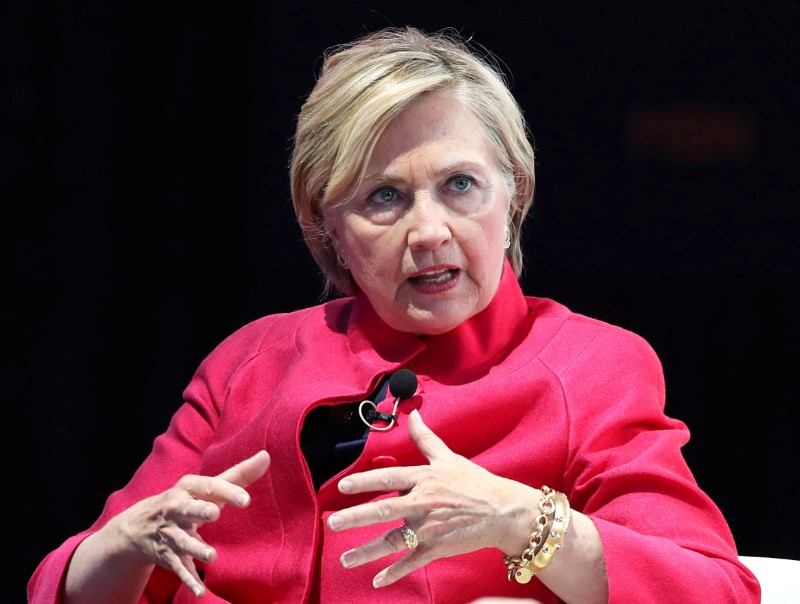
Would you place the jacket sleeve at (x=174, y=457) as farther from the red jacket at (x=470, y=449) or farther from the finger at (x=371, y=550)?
the finger at (x=371, y=550)

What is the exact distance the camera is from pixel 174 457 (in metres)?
2.41

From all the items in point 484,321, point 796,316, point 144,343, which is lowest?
point 144,343

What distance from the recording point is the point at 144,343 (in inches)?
139

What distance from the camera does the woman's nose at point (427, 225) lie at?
7.22 ft

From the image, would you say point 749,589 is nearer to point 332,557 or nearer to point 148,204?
point 332,557

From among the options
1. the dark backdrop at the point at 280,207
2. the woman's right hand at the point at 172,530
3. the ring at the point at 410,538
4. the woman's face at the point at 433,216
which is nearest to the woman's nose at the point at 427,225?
the woman's face at the point at 433,216

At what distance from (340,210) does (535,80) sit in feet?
3.96

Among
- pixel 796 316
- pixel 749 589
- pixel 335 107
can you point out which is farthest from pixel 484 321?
pixel 796 316

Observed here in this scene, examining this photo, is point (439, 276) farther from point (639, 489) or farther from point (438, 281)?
point (639, 489)

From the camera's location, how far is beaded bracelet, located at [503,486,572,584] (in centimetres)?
186

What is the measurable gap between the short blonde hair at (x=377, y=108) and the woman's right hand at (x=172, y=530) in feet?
1.95

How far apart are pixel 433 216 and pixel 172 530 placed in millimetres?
691

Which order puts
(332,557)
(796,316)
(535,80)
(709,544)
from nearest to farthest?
(709,544), (332,557), (796,316), (535,80)

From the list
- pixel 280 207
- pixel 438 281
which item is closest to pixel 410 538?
pixel 438 281
